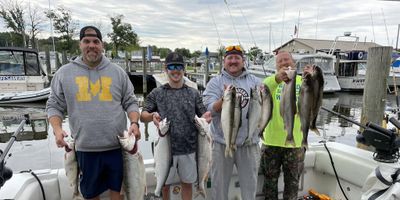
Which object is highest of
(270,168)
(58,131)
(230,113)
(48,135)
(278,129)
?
(230,113)

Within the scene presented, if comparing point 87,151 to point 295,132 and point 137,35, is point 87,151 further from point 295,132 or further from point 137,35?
point 137,35

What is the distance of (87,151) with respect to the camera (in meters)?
2.80

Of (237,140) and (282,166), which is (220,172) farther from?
(282,166)

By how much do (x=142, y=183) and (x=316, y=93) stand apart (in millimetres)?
1701

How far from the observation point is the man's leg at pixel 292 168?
3428 millimetres

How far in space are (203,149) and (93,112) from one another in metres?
1.07

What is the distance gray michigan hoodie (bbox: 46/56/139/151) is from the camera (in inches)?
108

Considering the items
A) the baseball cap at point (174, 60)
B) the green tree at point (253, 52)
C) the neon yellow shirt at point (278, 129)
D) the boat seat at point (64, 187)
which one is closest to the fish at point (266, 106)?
the neon yellow shirt at point (278, 129)

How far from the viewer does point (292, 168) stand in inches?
136

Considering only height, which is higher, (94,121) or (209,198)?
(94,121)

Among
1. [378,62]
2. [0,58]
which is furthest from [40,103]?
[378,62]

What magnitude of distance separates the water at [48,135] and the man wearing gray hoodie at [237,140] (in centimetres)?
217

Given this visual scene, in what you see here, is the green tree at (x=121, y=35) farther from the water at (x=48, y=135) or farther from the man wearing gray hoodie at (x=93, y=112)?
the man wearing gray hoodie at (x=93, y=112)

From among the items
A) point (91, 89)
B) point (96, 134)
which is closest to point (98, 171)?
point (96, 134)
